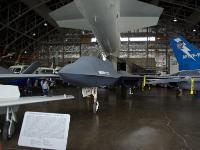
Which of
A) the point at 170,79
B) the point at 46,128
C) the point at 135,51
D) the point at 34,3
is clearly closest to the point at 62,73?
the point at 46,128

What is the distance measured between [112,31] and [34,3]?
56.9 ft

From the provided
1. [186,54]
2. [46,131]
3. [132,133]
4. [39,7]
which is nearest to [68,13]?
[186,54]

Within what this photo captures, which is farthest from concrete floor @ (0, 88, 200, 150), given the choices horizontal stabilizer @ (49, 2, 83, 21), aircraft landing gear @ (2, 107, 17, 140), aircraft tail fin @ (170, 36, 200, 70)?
horizontal stabilizer @ (49, 2, 83, 21)

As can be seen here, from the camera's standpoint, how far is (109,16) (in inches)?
285

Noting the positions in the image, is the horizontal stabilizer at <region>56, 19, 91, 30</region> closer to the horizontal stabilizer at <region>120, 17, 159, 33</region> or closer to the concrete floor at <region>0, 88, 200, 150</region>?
the horizontal stabilizer at <region>120, 17, 159, 33</region>

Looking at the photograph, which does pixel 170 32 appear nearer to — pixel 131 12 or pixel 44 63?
pixel 44 63

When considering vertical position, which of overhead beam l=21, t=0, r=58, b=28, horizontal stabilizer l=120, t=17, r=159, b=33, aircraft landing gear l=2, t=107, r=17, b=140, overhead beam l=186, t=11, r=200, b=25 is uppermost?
overhead beam l=21, t=0, r=58, b=28

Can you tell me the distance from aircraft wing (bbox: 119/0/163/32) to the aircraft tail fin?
168cm

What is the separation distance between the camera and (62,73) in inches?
256

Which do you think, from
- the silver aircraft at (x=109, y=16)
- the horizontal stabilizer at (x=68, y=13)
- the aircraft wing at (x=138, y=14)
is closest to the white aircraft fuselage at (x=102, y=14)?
the silver aircraft at (x=109, y=16)

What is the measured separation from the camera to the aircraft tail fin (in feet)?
36.4

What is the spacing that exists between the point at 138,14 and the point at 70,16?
10.1ft

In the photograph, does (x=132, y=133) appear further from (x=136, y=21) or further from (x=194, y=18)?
(x=194, y=18)

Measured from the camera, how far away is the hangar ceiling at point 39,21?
24633 millimetres
